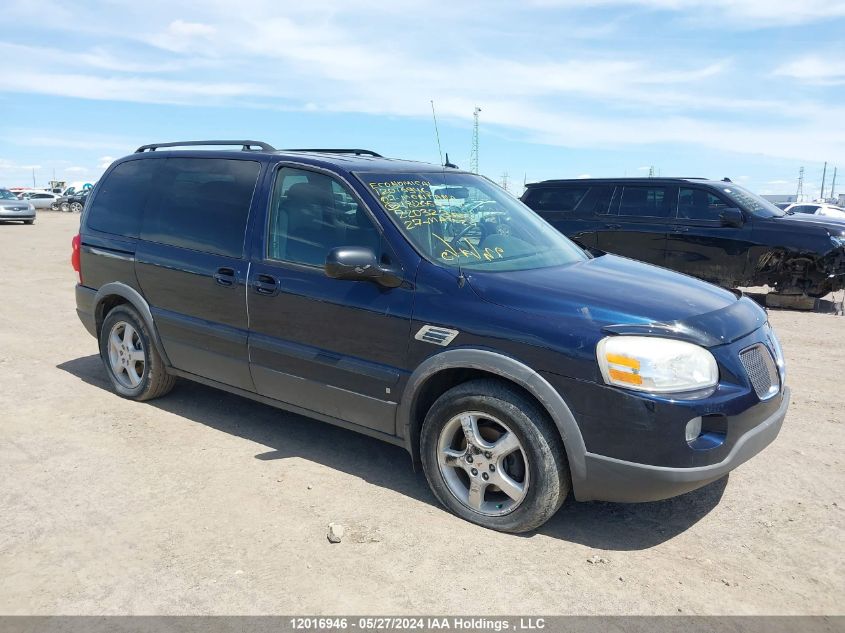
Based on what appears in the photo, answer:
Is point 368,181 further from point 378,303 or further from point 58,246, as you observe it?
point 58,246

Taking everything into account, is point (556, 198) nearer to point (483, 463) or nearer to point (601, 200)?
point (601, 200)

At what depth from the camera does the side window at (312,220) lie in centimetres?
401

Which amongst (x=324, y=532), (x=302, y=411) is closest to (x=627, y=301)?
(x=324, y=532)

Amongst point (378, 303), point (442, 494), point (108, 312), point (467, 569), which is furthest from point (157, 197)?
point (467, 569)

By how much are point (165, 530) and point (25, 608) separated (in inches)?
28.7

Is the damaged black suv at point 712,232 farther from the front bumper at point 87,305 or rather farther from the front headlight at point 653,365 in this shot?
the front headlight at point 653,365

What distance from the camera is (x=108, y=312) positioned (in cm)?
556

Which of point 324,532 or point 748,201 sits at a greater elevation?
point 748,201

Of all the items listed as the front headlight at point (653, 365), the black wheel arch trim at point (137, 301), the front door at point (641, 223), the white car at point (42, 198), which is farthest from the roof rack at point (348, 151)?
the white car at point (42, 198)

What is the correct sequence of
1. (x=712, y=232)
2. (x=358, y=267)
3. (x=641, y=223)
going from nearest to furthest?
(x=358, y=267)
(x=712, y=232)
(x=641, y=223)

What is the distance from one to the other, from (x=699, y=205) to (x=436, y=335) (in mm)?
7810

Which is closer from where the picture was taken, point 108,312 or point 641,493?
point 641,493

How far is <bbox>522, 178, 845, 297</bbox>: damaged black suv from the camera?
968 cm

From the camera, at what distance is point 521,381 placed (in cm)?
328
